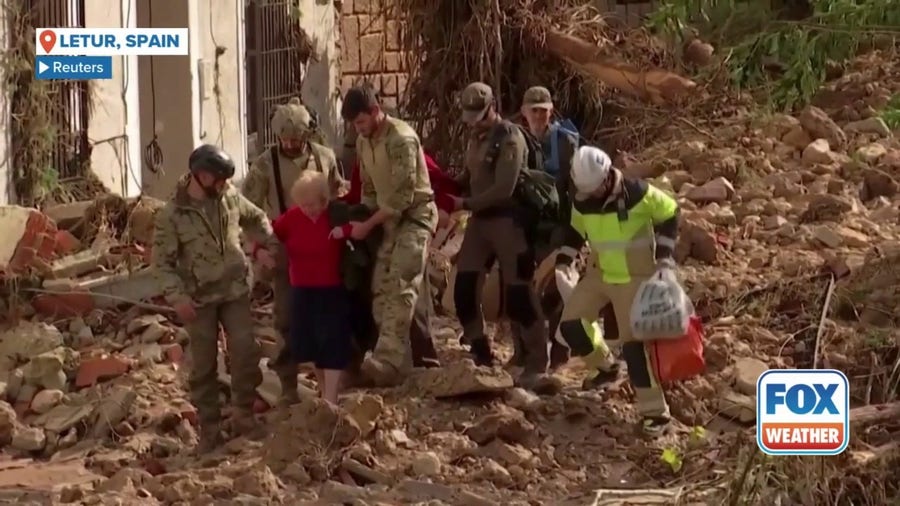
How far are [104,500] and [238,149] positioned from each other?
8.15 m

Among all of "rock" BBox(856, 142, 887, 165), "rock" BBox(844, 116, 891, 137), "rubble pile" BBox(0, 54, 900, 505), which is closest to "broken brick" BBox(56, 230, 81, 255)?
"rubble pile" BBox(0, 54, 900, 505)

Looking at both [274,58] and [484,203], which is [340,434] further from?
[274,58]

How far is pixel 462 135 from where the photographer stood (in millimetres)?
16000

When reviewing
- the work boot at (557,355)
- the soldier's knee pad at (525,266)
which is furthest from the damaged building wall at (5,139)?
the soldier's knee pad at (525,266)

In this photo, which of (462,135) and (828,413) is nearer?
(828,413)

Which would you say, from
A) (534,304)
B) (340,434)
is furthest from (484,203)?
(340,434)

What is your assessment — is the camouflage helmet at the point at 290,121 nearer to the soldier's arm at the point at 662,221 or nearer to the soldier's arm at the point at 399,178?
the soldier's arm at the point at 399,178

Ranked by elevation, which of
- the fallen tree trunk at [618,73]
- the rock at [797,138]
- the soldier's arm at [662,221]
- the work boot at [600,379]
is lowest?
the work boot at [600,379]

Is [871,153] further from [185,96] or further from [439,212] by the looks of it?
[185,96]

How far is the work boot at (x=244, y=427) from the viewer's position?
957 centimetres

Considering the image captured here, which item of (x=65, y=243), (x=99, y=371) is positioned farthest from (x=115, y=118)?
(x=99, y=371)

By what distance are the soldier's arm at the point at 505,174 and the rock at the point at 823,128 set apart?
15.7ft

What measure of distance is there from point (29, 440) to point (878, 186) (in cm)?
630

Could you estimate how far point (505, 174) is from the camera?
9.56m
